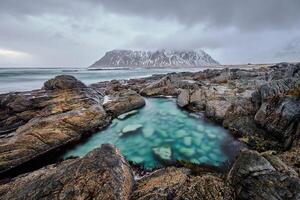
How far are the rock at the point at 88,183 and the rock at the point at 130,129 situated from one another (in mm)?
8578

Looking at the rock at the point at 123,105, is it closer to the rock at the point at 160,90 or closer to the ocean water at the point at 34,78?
the rock at the point at 160,90

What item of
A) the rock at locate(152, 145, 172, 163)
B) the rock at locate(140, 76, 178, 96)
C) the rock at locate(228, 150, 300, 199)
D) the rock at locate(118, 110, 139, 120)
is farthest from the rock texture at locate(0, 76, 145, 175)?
the rock at locate(228, 150, 300, 199)

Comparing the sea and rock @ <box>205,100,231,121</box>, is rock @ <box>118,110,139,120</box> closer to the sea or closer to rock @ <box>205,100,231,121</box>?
rock @ <box>205,100,231,121</box>

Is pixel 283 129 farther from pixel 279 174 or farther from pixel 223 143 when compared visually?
pixel 279 174

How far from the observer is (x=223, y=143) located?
14055 millimetres

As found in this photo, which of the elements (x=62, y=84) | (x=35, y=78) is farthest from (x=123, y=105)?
(x=35, y=78)

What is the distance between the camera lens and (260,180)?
646 centimetres

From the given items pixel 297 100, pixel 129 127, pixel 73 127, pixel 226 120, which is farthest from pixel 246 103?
pixel 73 127

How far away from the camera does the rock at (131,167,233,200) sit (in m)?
6.61

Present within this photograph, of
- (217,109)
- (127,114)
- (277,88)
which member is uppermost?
(277,88)

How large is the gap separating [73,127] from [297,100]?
647 inches

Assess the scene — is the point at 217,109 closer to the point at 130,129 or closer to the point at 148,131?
the point at 148,131

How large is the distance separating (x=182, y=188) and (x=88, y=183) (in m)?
3.35

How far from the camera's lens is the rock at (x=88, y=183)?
6398 mm
